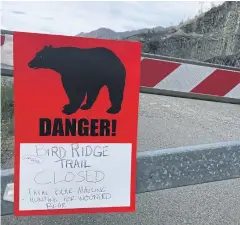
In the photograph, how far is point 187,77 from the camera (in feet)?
7.87

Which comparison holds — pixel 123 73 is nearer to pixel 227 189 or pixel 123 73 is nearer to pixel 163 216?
pixel 163 216

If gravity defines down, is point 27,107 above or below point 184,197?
above

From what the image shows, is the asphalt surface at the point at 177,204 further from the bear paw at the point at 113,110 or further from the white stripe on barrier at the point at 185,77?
the bear paw at the point at 113,110

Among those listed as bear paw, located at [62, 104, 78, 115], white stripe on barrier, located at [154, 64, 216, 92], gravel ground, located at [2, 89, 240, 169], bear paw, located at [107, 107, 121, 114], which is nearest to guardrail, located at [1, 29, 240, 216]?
bear paw, located at [107, 107, 121, 114]

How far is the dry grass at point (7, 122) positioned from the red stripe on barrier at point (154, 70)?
1.77 meters

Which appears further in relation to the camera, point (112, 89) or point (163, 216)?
point (163, 216)

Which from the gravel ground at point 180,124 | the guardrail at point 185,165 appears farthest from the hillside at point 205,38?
the guardrail at point 185,165

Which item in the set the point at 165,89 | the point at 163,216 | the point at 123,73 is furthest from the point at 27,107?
the point at 163,216

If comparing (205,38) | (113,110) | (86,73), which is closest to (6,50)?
(86,73)

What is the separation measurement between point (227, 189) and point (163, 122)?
2686 mm

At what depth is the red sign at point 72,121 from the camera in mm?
1725

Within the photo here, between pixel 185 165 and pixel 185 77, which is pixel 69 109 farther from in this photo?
pixel 185 77

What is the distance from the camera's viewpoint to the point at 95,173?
1.89 metres

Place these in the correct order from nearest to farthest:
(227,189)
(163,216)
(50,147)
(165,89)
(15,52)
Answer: (15,52) → (50,147) → (165,89) → (163,216) → (227,189)
